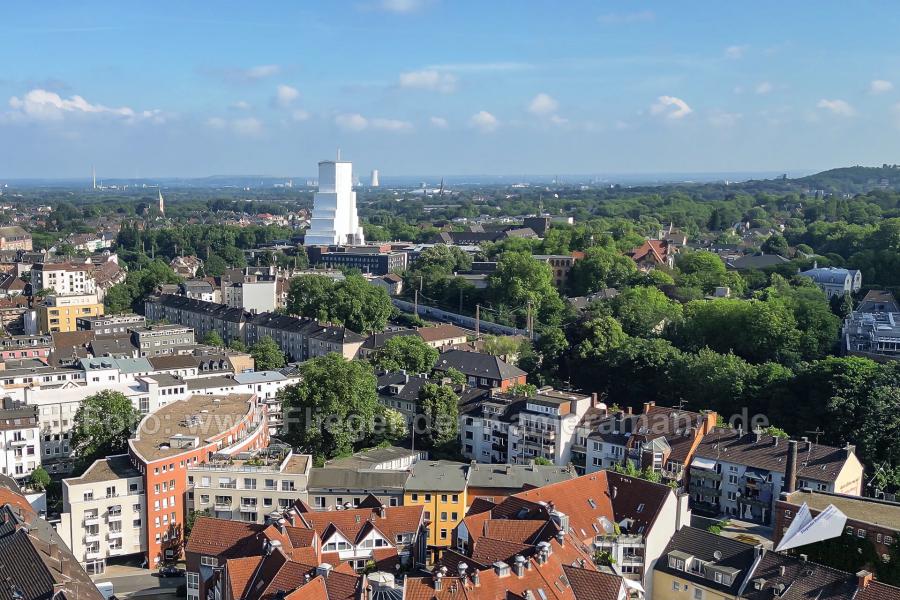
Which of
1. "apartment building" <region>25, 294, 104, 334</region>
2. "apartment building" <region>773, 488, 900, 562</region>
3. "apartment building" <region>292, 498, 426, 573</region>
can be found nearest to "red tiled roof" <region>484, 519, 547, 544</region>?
"apartment building" <region>292, 498, 426, 573</region>

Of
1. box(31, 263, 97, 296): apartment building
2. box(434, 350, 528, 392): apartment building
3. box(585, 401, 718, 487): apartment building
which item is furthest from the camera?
box(31, 263, 97, 296): apartment building

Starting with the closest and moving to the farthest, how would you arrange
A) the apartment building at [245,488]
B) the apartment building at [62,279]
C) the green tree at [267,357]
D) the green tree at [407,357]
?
the apartment building at [245,488] → the green tree at [407,357] → the green tree at [267,357] → the apartment building at [62,279]

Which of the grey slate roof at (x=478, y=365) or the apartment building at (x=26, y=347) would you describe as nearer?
the grey slate roof at (x=478, y=365)

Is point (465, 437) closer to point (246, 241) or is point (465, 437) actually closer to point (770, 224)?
point (246, 241)

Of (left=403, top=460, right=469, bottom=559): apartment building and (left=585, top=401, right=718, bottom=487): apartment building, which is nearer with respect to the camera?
(left=403, top=460, right=469, bottom=559): apartment building

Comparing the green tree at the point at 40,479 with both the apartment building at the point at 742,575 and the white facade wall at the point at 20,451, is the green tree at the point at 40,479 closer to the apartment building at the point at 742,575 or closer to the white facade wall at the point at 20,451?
the white facade wall at the point at 20,451

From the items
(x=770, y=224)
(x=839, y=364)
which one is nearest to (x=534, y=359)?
(x=839, y=364)

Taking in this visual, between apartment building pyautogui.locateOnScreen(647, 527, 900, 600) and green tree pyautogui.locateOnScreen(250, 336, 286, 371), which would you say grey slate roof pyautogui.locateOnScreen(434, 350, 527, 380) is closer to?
Result: green tree pyautogui.locateOnScreen(250, 336, 286, 371)

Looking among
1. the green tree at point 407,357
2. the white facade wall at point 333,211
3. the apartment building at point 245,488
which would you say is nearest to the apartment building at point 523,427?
the green tree at point 407,357

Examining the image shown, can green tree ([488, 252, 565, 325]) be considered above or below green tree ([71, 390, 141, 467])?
above
